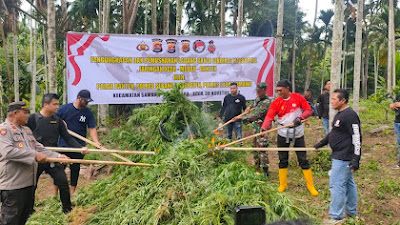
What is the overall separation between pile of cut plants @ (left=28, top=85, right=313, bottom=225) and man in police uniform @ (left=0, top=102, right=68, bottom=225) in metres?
0.72

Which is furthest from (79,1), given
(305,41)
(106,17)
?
(305,41)

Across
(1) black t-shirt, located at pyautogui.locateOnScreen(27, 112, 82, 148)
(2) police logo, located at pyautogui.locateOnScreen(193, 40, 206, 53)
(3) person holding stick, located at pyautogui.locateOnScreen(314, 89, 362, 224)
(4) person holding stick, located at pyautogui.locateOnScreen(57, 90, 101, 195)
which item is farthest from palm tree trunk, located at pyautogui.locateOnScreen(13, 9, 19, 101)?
(3) person holding stick, located at pyautogui.locateOnScreen(314, 89, 362, 224)

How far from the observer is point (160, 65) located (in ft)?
24.8

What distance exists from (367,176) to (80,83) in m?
5.90

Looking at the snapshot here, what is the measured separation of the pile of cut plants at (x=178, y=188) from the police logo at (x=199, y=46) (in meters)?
2.14

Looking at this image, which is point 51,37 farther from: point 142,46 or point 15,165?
point 15,165

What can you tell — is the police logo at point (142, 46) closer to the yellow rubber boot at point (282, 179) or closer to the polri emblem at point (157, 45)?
the polri emblem at point (157, 45)

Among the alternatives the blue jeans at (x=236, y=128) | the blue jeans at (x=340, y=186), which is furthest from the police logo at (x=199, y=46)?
the blue jeans at (x=340, y=186)

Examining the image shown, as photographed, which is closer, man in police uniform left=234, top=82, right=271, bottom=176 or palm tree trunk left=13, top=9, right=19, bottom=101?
man in police uniform left=234, top=82, right=271, bottom=176

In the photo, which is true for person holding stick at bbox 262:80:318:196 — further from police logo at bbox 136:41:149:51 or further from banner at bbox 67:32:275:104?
police logo at bbox 136:41:149:51

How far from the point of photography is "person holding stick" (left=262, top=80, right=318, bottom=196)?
16.3 ft

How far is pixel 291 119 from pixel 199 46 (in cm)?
349

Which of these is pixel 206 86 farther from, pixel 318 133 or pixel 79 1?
pixel 79 1

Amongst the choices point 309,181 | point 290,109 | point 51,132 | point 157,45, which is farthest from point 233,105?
point 51,132
